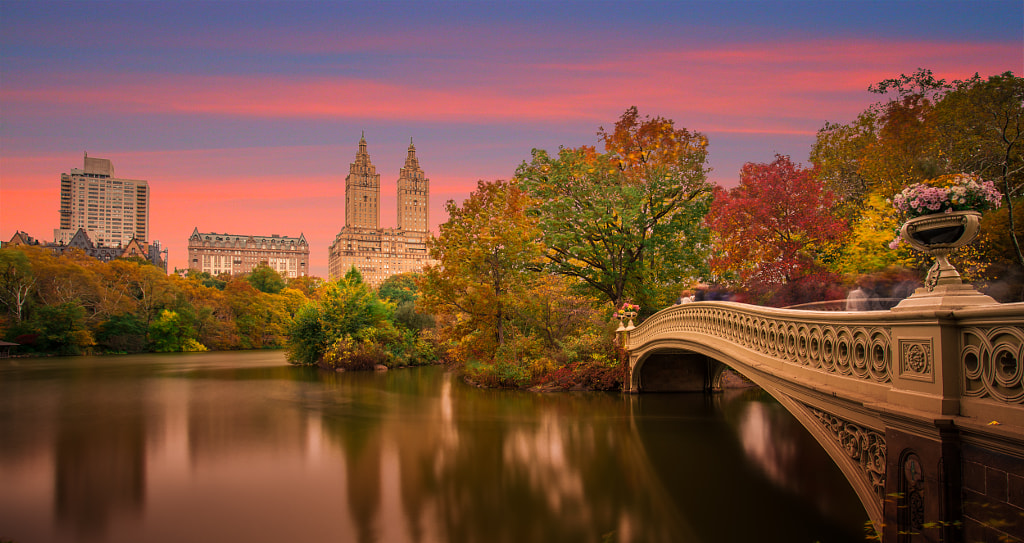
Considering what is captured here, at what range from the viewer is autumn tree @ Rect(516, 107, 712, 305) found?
1972 cm

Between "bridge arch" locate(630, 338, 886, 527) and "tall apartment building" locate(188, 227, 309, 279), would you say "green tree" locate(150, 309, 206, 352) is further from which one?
"tall apartment building" locate(188, 227, 309, 279)

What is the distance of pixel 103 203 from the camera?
156 m

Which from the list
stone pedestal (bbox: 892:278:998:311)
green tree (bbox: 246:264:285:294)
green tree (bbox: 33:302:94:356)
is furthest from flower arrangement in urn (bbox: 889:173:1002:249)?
green tree (bbox: 246:264:285:294)

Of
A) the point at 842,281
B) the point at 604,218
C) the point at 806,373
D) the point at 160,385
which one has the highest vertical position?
the point at 604,218

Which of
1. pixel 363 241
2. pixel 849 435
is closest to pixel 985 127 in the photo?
pixel 849 435

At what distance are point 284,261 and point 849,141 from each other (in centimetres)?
16054

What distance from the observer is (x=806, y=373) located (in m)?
6.37

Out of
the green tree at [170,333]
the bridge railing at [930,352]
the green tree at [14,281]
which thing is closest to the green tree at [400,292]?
the green tree at [170,333]

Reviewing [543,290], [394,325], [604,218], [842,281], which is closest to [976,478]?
[604,218]

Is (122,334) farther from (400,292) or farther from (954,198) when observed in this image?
(954,198)

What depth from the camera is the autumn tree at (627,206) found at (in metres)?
19.7

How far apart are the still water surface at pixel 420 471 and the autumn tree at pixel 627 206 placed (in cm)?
489

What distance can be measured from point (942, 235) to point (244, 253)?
175m

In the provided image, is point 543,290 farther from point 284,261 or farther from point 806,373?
point 284,261
